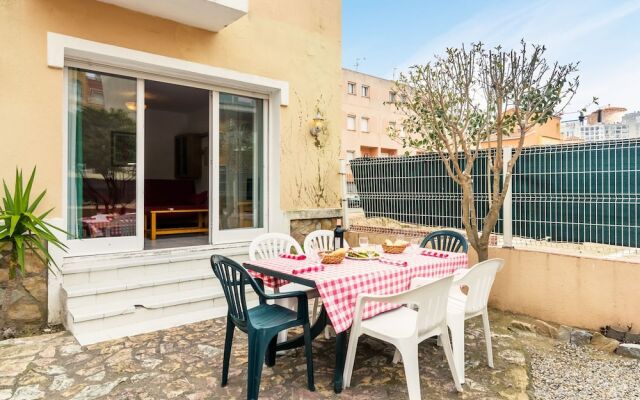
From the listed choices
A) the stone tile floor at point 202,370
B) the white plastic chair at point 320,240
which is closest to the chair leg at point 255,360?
the stone tile floor at point 202,370

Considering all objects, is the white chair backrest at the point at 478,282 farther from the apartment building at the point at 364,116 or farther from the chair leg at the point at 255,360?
the apartment building at the point at 364,116

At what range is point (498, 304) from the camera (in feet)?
15.5

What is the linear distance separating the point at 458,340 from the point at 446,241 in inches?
67.2

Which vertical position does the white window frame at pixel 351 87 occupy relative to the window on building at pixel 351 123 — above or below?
above

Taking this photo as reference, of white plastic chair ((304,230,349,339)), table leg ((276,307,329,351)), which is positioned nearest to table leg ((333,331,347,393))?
table leg ((276,307,329,351))

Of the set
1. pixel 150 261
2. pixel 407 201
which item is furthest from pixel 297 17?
pixel 150 261

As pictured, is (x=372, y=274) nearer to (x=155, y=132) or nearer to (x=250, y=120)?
(x=250, y=120)

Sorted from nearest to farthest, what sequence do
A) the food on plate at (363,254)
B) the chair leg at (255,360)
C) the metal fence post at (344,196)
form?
the chair leg at (255,360) → the food on plate at (363,254) → the metal fence post at (344,196)

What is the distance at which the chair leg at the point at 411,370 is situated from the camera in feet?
7.89

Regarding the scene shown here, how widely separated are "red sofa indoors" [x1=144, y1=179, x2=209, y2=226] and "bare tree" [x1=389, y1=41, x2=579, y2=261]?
471cm

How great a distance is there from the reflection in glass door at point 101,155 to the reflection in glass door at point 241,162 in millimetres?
1202

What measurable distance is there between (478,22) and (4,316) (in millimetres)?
9925

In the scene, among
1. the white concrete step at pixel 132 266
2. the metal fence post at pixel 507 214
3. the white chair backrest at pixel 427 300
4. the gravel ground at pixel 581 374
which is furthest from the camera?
the metal fence post at pixel 507 214

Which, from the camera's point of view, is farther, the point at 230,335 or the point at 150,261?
the point at 150,261
